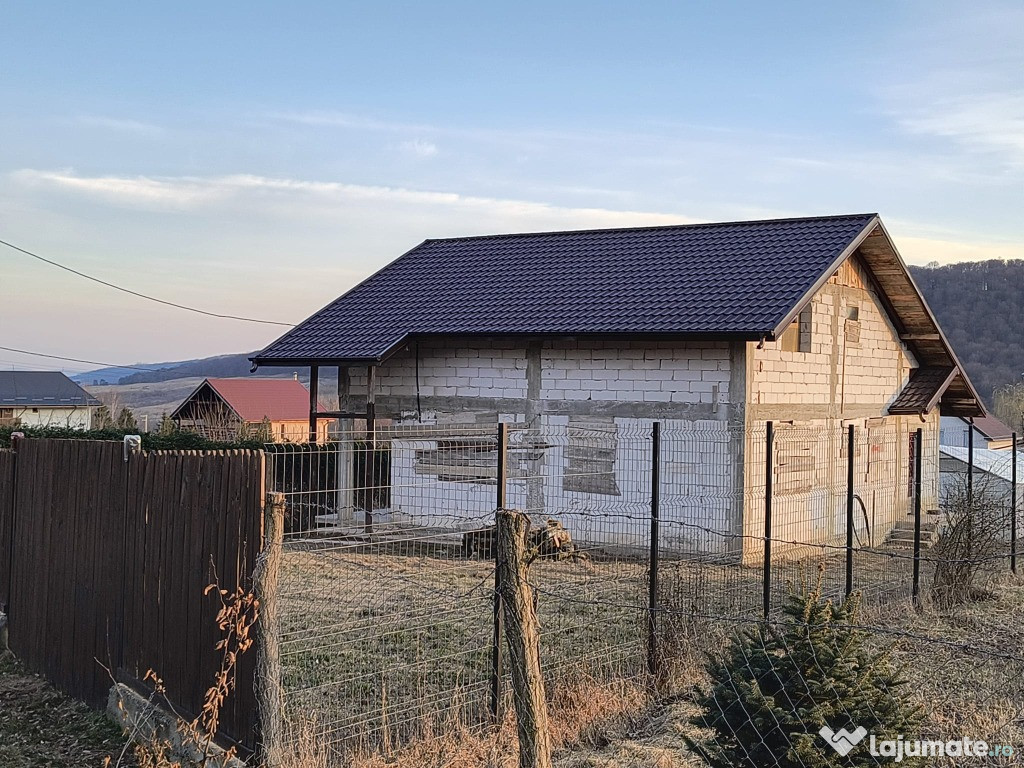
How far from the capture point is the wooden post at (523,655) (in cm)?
452

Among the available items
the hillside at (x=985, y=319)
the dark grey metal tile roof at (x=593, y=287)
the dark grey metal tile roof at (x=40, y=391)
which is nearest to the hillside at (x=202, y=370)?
the dark grey metal tile roof at (x=40, y=391)

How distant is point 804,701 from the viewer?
4.45 m

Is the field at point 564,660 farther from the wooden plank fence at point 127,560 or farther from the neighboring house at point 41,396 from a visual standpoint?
the neighboring house at point 41,396

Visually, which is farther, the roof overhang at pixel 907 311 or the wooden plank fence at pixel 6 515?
the roof overhang at pixel 907 311

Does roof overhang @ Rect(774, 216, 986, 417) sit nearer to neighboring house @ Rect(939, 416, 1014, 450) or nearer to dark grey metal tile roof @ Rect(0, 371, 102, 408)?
neighboring house @ Rect(939, 416, 1014, 450)

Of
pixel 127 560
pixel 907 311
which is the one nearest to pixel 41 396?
pixel 907 311

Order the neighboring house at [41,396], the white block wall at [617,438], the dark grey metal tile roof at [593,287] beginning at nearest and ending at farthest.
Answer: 1. the white block wall at [617,438]
2. the dark grey metal tile roof at [593,287]
3. the neighboring house at [41,396]

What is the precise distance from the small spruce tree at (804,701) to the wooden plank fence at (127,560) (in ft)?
8.02

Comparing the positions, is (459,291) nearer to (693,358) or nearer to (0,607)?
(693,358)

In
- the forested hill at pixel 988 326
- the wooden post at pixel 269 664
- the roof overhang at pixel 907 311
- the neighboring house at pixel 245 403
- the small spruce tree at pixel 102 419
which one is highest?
the forested hill at pixel 988 326

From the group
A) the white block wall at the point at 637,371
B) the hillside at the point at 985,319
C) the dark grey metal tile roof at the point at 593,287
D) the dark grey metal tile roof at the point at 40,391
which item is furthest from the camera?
the hillside at the point at 985,319

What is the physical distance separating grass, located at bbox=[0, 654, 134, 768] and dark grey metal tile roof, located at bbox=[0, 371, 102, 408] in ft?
187

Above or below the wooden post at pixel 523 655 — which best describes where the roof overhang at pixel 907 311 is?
above

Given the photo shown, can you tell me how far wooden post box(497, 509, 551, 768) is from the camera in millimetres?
4516
